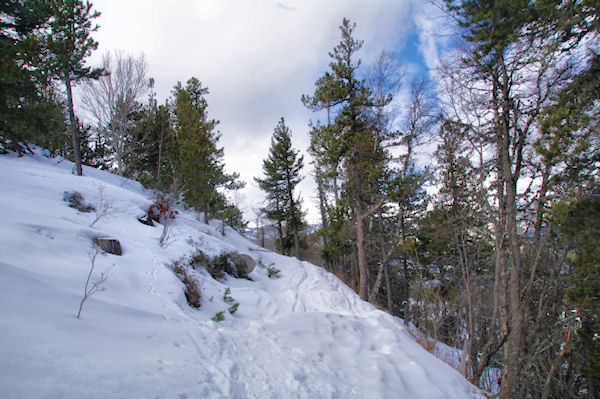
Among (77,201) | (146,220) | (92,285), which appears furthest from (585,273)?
(77,201)

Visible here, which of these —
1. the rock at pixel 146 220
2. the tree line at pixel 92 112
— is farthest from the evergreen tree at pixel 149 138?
the rock at pixel 146 220

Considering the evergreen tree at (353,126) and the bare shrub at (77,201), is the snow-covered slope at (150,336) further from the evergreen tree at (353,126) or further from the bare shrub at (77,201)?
the evergreen tree at (353,126)

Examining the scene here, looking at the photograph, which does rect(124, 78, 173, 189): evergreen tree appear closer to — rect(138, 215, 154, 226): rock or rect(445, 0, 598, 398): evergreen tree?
rect(138, 215, 154, 226): rock

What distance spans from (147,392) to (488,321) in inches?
509

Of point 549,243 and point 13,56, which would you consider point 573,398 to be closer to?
point 549,243

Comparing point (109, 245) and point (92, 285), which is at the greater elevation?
point (109, 245)

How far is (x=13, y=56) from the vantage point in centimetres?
414

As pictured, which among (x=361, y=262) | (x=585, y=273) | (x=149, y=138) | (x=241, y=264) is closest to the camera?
(x=585, y=273)

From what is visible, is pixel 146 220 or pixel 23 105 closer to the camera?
pixel 23 105

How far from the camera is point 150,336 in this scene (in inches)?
117

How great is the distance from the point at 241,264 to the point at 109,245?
3.95 metres

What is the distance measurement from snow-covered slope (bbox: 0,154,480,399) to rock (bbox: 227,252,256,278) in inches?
60.5

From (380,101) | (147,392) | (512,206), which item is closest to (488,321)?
(512,206)

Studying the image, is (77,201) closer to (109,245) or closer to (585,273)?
(109,245)
